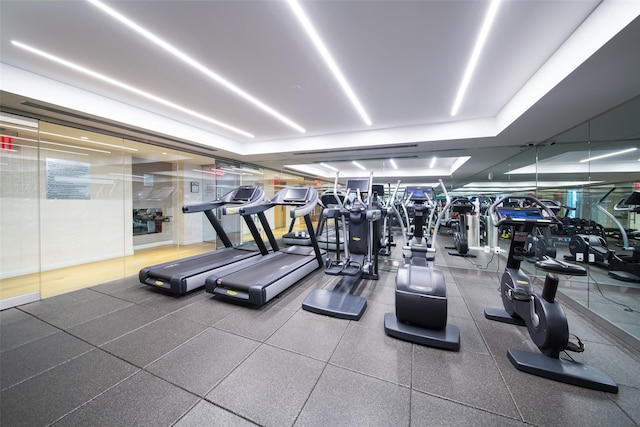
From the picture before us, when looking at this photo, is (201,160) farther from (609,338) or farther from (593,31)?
(609,338)

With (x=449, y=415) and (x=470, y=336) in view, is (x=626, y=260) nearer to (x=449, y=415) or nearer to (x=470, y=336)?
(x=470, y=336)

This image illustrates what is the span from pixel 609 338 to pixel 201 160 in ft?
28.5

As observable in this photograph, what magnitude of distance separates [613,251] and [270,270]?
20.6 ft

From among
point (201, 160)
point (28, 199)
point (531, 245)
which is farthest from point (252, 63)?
point (531, 245)

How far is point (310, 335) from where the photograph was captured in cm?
243

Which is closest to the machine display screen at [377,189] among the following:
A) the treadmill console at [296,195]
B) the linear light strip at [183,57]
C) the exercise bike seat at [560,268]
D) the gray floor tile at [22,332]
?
the treadmill console at [296,195]

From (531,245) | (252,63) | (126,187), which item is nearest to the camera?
(252,63)

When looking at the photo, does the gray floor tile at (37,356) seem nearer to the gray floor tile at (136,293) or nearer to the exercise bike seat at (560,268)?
the gray floor tile at (136,293)

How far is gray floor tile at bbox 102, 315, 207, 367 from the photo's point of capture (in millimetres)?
2122

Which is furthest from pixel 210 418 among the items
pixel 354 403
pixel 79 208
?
pixel 79 208

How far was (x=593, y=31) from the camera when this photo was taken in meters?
1.96

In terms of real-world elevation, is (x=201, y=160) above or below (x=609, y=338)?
above

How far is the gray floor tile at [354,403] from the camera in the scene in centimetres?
149

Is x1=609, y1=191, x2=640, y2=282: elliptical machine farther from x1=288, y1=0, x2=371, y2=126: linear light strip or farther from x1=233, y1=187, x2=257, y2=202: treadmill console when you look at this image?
x1=233, y1=187, x2=257, y2=202: treadmill console
